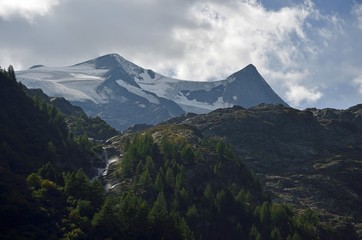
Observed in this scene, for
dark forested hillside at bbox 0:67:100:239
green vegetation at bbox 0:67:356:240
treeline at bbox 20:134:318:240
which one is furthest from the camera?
treeline at bbox 20:134:318:240

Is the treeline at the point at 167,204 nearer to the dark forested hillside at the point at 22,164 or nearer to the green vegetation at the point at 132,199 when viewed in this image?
the green vegetation at the point at 132,199

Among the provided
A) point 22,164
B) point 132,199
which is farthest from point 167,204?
point 22,164

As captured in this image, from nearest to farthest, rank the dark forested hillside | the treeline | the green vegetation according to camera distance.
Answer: the dark forested hillside, the green vegetation, the treeline

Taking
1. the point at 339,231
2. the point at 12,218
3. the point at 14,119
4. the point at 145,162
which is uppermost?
the point at 14,119

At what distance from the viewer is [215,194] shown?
173 metres

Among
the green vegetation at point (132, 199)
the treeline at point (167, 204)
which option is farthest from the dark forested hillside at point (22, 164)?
the treeline at point (167, 204)

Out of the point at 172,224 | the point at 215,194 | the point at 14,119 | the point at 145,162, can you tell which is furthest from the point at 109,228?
the point at 14,119

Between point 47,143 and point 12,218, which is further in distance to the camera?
point 47,143

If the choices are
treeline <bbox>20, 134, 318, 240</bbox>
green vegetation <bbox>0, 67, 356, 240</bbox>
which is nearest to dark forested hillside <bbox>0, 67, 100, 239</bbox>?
green vegetation <bbox>0, 67, 356, 240</bbox>

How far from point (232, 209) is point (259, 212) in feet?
29.9

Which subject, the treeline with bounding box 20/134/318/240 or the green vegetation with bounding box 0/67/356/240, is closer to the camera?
the green vegetation with bounding box 0/67/356/240

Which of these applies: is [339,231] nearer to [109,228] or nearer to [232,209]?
[232,209]

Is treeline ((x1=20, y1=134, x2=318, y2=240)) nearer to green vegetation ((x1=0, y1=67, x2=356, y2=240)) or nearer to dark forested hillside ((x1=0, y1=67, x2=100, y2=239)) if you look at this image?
green vegetation ((x1=0, y1=67, x2=356, y2=240))

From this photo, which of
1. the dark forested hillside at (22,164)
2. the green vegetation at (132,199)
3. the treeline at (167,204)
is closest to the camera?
the dark forested hillside at (22,164)
